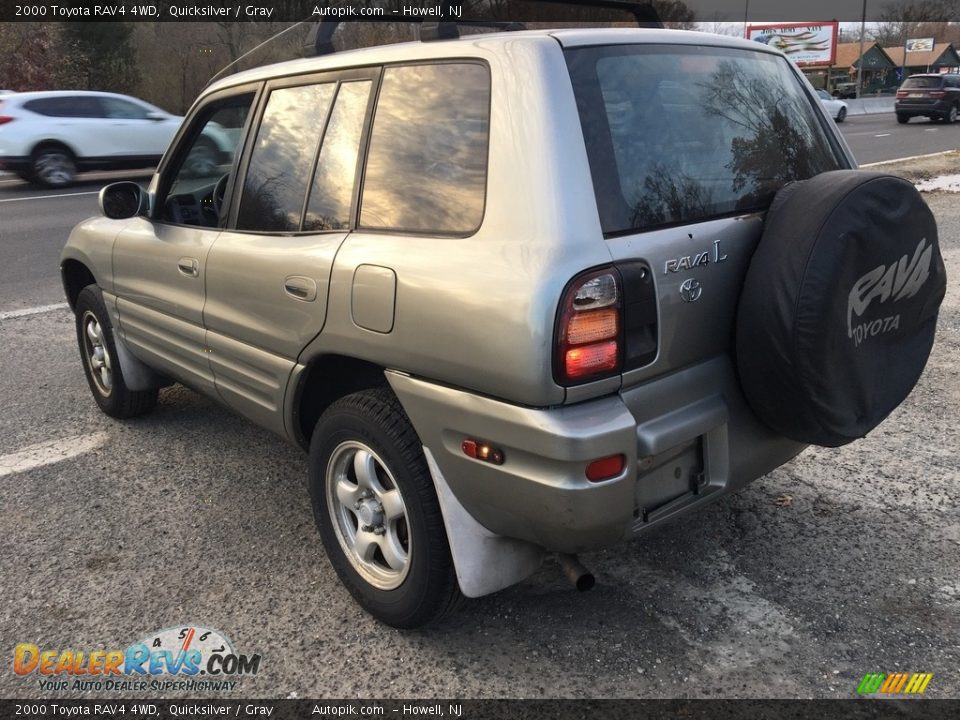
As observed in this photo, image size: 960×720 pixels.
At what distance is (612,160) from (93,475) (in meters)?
2.98

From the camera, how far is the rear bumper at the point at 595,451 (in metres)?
2.16

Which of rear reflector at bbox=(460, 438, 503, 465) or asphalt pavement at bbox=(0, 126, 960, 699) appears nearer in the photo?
rear reflector at bbox=(460, 438, 503, 465)

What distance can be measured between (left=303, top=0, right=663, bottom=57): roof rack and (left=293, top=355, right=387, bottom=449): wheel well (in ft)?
3.73

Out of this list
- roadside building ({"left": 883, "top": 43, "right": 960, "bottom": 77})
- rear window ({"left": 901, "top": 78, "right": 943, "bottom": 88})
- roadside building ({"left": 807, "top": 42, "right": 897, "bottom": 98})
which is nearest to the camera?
rear window ({"left": 901, "top": 78, "right": 943, "bottom": 88})

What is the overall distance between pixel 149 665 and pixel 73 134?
49.4ft

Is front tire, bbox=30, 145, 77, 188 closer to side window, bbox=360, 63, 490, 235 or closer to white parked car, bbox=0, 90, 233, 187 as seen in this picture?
white parked car, bbox=0, 90, 233, 187

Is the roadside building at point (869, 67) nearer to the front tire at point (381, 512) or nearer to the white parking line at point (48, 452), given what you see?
the white parking line at point (48, 452)

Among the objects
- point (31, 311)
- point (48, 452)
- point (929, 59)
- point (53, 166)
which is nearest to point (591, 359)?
point (48, 452)

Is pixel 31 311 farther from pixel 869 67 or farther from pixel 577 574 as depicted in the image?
pixel 869 67

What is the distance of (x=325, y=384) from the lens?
3008 mm

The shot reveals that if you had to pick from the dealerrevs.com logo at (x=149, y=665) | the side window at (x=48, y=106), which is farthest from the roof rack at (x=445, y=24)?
the side window at (x=48, y=106)

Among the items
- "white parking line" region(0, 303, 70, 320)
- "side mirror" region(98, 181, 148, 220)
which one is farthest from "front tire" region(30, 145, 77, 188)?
"side mirror" region(98, 181, 148, 220)

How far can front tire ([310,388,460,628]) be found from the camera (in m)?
2.52

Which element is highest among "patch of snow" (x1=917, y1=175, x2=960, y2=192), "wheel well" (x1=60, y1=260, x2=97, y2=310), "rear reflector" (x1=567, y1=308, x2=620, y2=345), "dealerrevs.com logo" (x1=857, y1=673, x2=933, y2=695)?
"rear reflector" (x1=567, y1=308, x2=620, y2=345)
